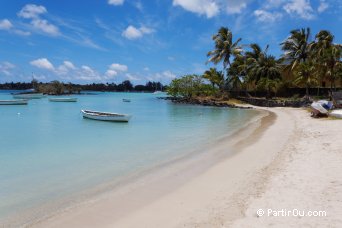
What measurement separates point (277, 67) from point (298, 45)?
13.4 ft

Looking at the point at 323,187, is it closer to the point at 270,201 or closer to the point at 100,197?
the point at 270,201

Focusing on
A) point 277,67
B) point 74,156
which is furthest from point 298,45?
point 74,156

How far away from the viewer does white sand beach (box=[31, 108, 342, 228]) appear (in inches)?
238

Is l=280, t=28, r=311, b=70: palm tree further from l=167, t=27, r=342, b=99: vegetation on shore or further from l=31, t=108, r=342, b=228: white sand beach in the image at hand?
l=31, t=108, r=342, b=228: white sand beach

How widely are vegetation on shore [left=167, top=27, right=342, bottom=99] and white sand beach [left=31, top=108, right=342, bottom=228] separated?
29.3 meters

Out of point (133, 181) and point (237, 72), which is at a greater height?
point (237, 72)

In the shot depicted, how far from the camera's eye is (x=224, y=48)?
169 feet

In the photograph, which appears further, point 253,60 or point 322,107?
point 253,60

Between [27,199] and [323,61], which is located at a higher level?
[323,61]

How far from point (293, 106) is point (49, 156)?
110ft

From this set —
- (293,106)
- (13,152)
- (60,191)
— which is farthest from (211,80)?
(60,191)

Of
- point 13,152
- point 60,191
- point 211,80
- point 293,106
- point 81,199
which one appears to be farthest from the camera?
point 211,80

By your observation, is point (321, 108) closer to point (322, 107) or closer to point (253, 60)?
point (322, 107)

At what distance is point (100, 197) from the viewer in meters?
8.21
